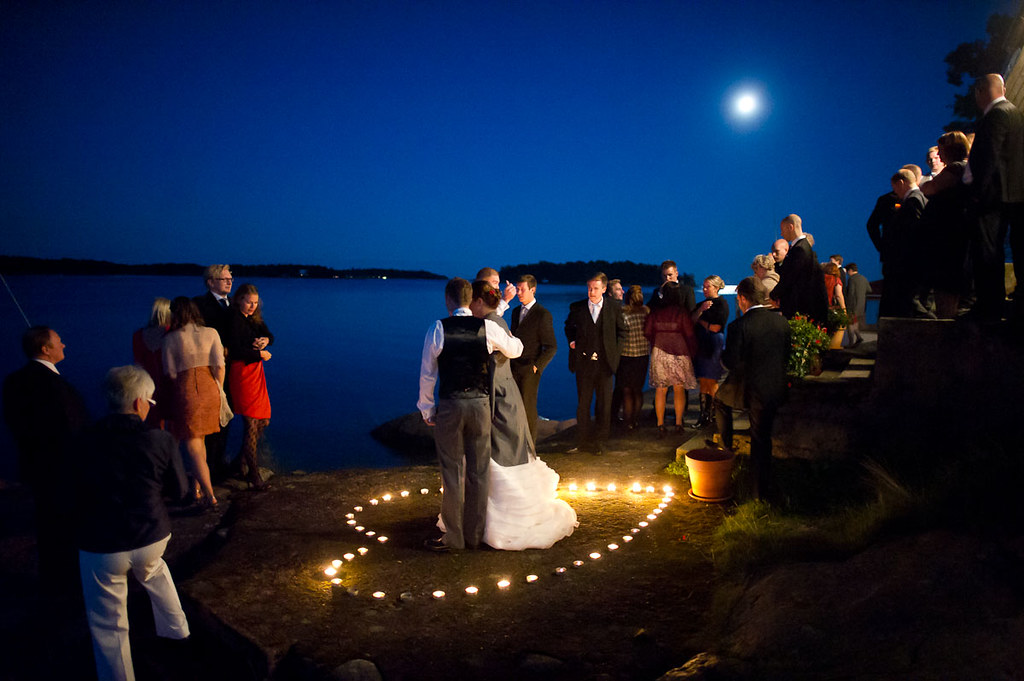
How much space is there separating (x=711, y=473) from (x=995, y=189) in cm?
308

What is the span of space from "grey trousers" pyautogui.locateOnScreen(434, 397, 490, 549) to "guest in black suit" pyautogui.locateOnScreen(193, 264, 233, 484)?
112 inches

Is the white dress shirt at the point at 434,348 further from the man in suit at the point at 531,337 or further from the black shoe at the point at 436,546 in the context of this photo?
the man in suit at the point at 531,337

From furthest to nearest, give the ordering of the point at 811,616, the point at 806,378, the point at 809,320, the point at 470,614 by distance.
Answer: the point at 809,320
the point at 806,378
the point at 470,614
the point at 811,616

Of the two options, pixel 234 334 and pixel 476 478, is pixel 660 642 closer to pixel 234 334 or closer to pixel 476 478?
pixel 476 478

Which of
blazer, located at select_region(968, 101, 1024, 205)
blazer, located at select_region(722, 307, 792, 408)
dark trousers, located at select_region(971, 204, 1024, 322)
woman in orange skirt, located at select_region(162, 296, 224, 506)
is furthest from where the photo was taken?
woman in orange skirt, located at select_region(162, 296, 224, 506)

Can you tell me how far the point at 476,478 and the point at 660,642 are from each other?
6.03 feet

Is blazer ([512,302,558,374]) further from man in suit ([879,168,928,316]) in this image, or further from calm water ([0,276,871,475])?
calm water ([0,276,871,475])

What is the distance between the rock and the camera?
Result: 3607 millimetres

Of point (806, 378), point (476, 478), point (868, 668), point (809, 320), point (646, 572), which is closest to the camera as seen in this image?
point (868, 668)

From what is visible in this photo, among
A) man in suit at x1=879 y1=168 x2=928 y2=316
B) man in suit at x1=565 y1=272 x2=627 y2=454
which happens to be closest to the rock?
man in suit at x1=565 y1=272 x2=627 y2=454

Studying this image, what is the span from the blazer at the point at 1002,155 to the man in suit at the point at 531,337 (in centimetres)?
402

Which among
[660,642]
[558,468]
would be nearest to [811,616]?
[660,642]

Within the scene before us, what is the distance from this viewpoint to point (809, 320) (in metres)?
7.22

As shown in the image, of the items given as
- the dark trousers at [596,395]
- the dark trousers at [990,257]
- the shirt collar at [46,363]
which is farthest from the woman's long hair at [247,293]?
the dark trousers at [990,257]
